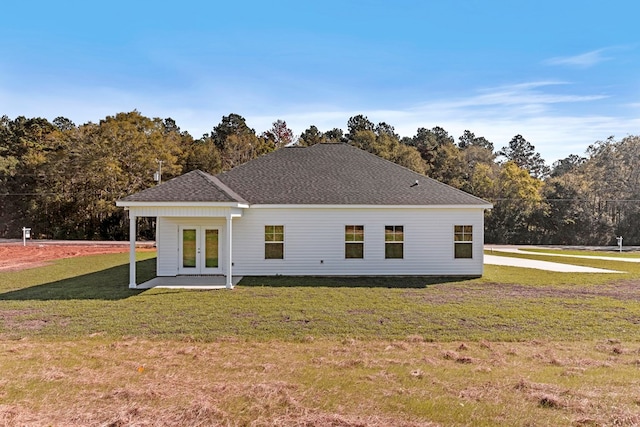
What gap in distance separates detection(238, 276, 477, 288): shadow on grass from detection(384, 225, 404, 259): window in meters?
0.91

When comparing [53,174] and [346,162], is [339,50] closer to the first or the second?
[346,162]

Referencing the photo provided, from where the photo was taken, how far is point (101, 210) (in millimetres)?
38062

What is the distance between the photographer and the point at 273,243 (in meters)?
16.3

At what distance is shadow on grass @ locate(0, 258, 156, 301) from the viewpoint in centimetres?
1176

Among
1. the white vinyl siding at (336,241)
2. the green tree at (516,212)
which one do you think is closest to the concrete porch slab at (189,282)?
the white vinyl siding at (336,241)

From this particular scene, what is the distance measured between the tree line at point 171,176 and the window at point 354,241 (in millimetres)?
23433

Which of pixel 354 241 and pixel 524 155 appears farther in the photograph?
pixel 524 155

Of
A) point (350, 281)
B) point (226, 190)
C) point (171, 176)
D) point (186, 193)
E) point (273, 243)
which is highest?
point (171, 176)

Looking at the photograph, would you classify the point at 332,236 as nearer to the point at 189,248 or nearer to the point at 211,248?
the point at 211,248

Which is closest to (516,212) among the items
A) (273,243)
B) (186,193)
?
(273,243)

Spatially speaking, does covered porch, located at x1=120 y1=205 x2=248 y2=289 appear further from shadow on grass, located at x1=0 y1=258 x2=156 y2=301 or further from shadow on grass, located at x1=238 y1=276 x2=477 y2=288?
shadow on grass, located at x1=238 y1=276 x2=477 y2=288

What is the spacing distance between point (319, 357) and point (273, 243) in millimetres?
9811

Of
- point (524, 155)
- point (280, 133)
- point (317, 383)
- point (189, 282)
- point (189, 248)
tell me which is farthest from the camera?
point (524, 155)

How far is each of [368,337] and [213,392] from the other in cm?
349
